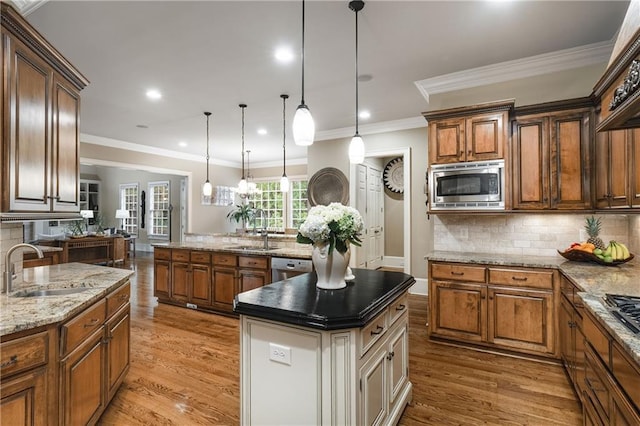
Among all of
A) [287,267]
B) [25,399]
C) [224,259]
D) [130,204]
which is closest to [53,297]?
[25,399]

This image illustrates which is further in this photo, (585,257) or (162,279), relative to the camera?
(162,279)

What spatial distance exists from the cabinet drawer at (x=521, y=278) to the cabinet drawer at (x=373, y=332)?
1672mm

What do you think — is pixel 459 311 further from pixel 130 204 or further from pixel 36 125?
pixel 130 204

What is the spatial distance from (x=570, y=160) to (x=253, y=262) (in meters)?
3.53

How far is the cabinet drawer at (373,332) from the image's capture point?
5.08 ft

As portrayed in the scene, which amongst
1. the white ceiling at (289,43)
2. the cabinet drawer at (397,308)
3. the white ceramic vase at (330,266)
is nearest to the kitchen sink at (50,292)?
the white ceramic vase at (330,266)

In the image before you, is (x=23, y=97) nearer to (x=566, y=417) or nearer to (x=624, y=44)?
(x=624, y=44)

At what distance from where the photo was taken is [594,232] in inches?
114

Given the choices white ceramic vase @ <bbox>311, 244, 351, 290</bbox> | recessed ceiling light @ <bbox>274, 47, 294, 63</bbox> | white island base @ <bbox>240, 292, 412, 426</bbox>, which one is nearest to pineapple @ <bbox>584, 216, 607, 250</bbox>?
white island base @ <bbox>240, 292, 412, 426</bbox>

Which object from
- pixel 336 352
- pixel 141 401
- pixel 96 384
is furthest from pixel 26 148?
pixel 336 352

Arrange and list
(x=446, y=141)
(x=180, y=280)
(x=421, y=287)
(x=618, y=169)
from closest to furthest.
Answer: (x=618, y=169), (x=446, y=141), (x=180, y=280), (x=421, y=287)

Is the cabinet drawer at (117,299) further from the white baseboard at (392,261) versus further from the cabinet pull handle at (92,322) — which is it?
the white baseboard at (392,261)

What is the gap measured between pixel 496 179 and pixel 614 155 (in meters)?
0.87

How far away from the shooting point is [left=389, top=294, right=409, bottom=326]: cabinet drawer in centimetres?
194
